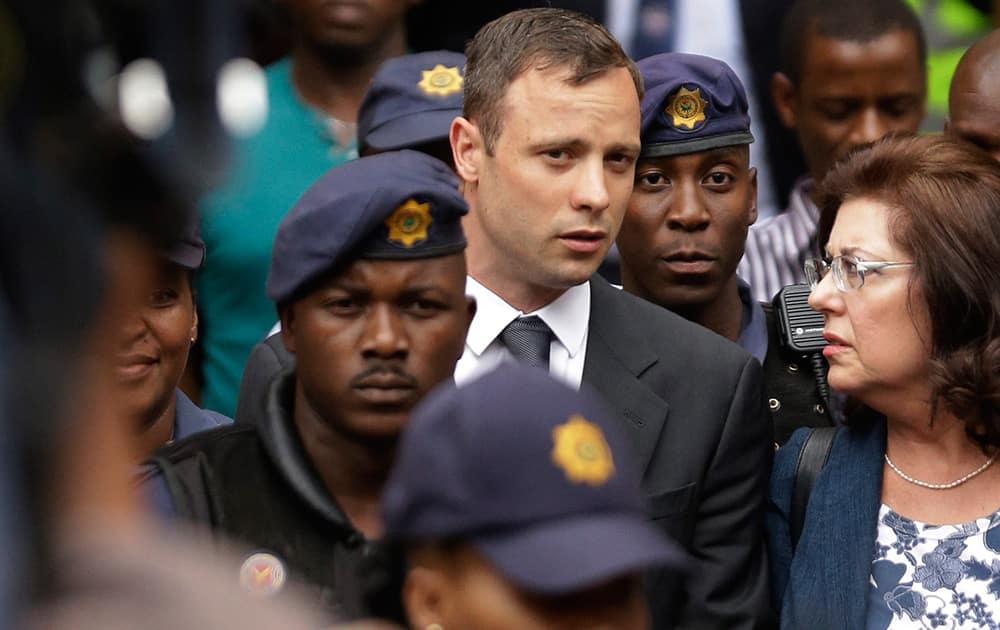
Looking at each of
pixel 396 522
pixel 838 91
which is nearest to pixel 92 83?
pixel 396 522

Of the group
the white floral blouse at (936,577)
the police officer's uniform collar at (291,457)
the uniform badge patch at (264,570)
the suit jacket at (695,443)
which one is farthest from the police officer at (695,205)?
the uniform badge patch at (264,570)

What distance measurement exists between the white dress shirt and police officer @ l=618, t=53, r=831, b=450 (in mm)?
605

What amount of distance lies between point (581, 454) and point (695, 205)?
2369mm

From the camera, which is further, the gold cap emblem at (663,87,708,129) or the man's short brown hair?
the gold cap emblem at (663,87,708,129)

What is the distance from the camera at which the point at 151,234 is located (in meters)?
1.25

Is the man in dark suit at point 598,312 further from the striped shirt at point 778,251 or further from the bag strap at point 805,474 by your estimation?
the striped shirt at point 778,251

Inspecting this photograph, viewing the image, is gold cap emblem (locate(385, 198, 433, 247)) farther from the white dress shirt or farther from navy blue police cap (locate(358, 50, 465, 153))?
navy blue police cap (locate(358, 50, 465, 153))

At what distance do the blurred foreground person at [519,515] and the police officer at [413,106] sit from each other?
2.26 meters

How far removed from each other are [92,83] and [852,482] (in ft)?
9.58

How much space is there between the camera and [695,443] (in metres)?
3.90

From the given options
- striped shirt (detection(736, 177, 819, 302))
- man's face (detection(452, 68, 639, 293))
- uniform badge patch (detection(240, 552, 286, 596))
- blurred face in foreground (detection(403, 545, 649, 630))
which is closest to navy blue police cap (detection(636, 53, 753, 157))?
man's face (detection(452, 68, 639, 293))

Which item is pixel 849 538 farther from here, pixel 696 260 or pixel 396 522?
pixel 396 522

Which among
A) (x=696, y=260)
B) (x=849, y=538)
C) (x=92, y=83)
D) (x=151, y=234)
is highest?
(x=92, y=83)

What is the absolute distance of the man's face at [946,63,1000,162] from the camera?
16.3ft
